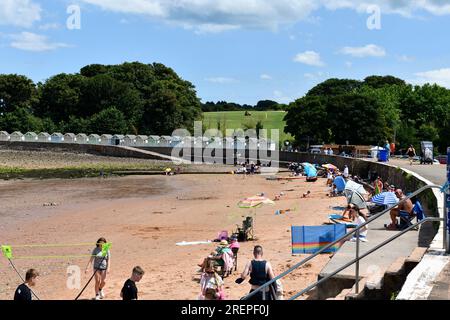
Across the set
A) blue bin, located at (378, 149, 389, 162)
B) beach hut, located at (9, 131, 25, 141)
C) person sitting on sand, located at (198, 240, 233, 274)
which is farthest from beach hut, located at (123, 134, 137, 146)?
person sitting on sand, located at (198, 240, 233, 274)

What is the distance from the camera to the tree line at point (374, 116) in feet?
197

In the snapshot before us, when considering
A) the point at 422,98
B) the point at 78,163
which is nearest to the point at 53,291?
the point at 78,163

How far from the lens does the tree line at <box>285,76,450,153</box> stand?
60.0 meters

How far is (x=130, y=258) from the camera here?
48.0 feet

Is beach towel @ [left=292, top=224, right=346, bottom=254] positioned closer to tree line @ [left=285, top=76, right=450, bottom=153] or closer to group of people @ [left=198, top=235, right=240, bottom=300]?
group of people @ [left=198, top=235, right=240, bottom=300]

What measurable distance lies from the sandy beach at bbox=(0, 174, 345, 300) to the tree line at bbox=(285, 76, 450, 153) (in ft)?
77.8

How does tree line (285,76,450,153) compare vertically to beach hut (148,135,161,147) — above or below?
above

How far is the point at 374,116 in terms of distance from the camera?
60562 mm

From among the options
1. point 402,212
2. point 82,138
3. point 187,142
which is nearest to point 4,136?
point 82,138

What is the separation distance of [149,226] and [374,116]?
4506 centimetres

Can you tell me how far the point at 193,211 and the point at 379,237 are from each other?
13603 mm

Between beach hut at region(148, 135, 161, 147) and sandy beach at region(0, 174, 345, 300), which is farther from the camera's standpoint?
beach hut at region(148, 135, 161, 147)

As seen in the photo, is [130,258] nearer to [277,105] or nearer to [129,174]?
[129,174]

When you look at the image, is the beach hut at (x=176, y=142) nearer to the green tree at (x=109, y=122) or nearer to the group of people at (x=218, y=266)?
the green tree at (x=109, y=122)
